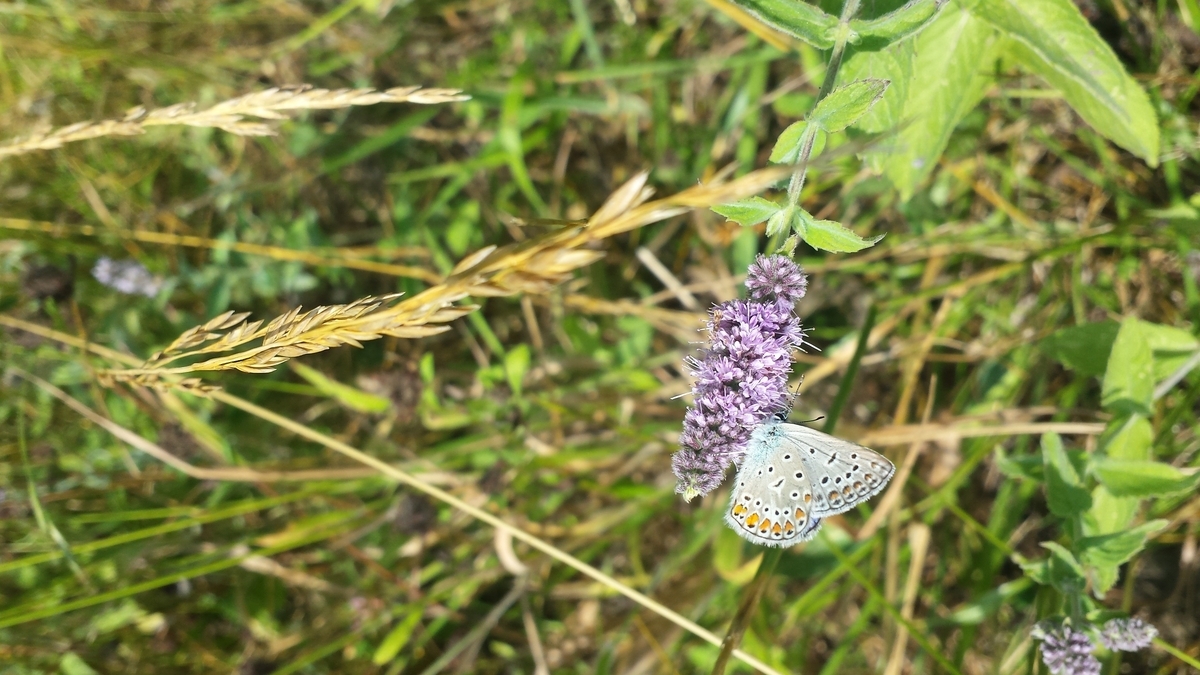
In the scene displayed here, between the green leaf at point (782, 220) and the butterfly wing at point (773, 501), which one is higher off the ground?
the green leaf at point (782, 220)

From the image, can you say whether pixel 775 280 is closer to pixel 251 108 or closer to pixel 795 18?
pixel 795 18

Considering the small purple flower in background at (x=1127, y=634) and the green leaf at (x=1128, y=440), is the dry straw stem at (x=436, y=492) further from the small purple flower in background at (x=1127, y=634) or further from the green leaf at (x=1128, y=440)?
the green leaf at (x=1128, y=440)

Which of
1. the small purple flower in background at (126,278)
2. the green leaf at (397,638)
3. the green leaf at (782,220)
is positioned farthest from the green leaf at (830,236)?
the small purple flower in background at (126,278)

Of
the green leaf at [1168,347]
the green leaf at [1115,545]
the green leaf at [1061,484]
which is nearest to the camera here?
the green leaf at [1115,545]

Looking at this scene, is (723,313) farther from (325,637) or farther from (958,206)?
(325,637)

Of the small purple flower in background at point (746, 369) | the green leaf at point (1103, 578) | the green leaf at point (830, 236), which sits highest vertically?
the green leaf at point (830, 236)

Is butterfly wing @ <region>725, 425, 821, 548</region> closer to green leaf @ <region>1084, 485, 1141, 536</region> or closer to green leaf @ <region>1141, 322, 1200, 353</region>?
green leaf @ <region>1084, 485, 1141, 536</region>
